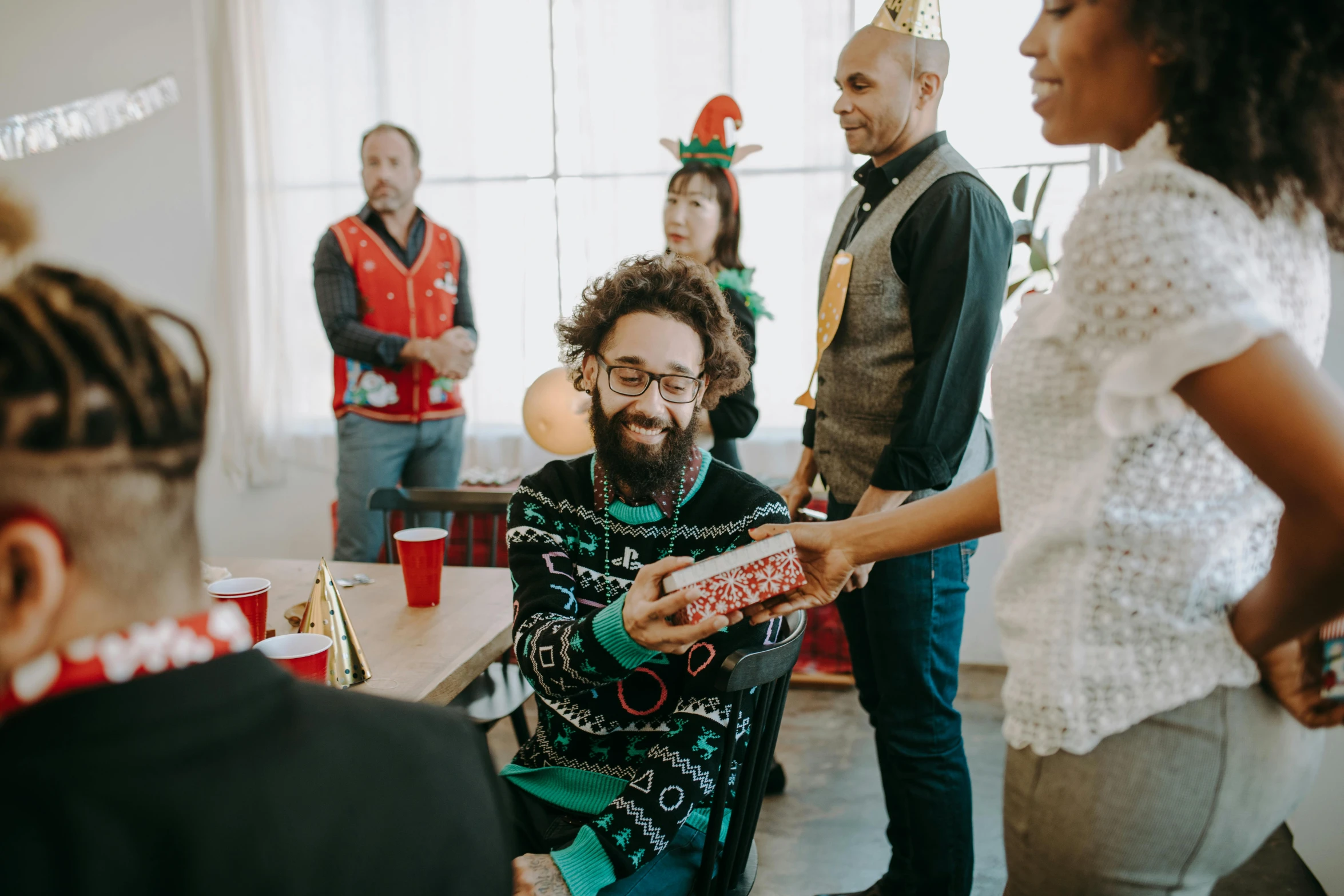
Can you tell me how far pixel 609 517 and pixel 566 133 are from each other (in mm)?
3045

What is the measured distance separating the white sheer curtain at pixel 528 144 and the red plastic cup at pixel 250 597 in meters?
2.68

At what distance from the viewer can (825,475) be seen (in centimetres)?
228

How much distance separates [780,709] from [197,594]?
99 centimetres

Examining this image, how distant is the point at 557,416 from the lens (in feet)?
9.89

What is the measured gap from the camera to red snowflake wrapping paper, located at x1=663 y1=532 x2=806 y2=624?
4.25 feet

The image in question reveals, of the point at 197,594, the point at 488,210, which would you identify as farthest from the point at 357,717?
the point at 488,210

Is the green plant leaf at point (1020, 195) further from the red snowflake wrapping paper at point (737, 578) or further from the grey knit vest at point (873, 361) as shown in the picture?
the red snowflake wrapping paper at point (737, 578)

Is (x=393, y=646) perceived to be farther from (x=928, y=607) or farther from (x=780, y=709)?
(x=928, y=607)

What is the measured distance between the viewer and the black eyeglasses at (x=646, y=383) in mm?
1697

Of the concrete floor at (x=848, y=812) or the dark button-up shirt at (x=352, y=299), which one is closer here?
the concrete floor at (x=848, y=812)

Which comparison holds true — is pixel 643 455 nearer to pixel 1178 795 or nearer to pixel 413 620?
pixel 413 620

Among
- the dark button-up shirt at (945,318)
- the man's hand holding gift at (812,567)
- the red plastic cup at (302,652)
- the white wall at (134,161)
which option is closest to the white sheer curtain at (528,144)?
the white wall at (134,161)

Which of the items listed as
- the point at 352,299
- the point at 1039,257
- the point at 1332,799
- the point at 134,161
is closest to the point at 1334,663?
the point at 1332,799

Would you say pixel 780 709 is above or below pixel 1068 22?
below
